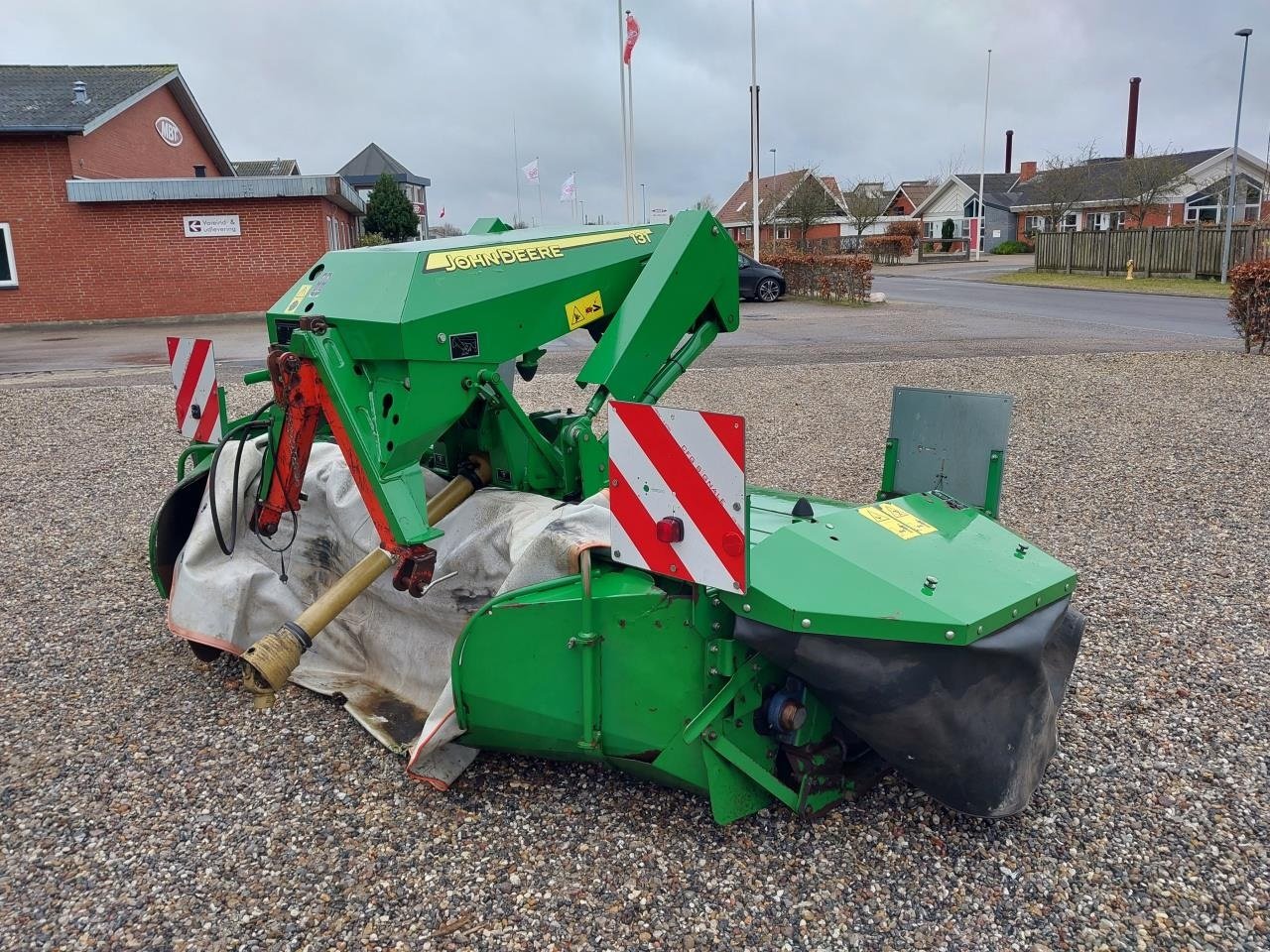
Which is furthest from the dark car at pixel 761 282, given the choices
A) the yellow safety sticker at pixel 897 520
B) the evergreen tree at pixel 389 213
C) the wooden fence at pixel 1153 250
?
the yellow safety sticker at pixel 897 520

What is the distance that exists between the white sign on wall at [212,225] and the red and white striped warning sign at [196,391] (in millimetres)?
17378

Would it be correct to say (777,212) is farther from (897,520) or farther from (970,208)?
(897,520)

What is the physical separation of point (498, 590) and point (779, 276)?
19.8 metres

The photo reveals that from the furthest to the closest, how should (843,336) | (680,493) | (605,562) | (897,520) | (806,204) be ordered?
(806,204) < (843,336) < (897,520) < (605,562) < (680,493)

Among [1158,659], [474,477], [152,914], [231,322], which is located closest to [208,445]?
[474,477]

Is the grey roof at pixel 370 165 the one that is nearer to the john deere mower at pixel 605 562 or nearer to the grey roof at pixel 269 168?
the grey roof at pixel 269 168

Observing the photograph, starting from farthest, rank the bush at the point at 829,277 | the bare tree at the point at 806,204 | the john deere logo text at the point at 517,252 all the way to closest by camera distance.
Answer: the bare tree at the point at 806,204
the bush at the point at 829,277
the john deere logo text at the point at 517,252

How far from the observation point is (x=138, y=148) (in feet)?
77.5

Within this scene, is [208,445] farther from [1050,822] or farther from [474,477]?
[1050,822]

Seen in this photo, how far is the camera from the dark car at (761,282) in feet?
72.5

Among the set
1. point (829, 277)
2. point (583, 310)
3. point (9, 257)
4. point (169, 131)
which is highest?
point (169, 131)

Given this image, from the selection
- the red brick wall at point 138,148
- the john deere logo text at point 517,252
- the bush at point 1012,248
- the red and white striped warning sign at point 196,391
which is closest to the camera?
the john deere logo text at point 517,252

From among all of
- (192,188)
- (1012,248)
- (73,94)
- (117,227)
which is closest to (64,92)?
(73,94)

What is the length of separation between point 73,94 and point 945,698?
2428cm
